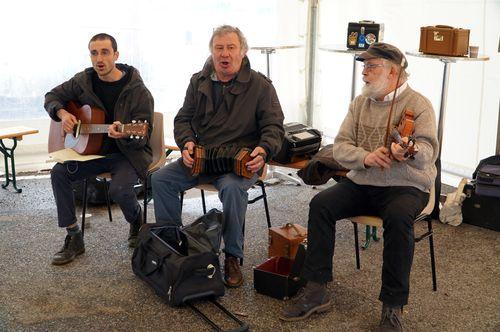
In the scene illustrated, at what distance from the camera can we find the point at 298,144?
340cm

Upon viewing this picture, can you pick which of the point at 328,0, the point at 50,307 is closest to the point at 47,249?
the point at 50,307

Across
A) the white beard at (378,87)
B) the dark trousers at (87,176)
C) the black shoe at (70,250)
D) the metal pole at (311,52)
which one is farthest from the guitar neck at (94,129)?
the metal pole at (311,52)

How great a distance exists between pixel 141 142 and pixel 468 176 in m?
2.28

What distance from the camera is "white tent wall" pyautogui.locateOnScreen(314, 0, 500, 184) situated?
4094 millimetres

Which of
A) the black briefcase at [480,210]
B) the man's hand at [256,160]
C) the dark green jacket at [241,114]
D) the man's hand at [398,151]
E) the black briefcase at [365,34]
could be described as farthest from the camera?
the black briefcase at [365,34]

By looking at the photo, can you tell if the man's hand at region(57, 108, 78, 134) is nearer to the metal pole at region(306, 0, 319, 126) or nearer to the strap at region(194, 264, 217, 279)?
the strap at region(194, 264, 217, 279)

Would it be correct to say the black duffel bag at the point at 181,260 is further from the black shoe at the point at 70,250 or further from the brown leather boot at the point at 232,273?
the black shoe at the point at 70,250

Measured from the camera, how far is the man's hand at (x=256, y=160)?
9.75ft

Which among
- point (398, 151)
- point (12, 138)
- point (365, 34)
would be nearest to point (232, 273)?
point (398, 151)

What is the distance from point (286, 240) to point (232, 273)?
286 millimetres

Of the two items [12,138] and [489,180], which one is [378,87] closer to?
[489,180]

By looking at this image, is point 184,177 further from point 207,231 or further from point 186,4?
point 186,4

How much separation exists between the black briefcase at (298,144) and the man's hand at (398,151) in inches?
34.7

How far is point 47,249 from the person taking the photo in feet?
11.2
